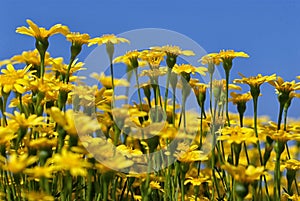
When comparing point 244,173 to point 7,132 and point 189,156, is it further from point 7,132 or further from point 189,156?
point 7,132

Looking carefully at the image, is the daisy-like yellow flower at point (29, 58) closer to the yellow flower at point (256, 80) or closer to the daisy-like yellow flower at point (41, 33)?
the daisy-like yellow flower at point (41, 33)

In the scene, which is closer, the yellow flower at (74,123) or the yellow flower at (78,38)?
the yellow flower at (74,123)

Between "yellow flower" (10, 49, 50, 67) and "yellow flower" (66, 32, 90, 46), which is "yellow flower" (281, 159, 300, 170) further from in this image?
"yellow flower" (10, 49, 50, 67)

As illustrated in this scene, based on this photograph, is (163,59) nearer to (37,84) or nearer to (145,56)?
(145,56)

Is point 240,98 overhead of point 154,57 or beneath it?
beneath

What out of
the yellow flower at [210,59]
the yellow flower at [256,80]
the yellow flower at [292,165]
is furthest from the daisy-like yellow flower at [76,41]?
the yellow flower at [292,165]

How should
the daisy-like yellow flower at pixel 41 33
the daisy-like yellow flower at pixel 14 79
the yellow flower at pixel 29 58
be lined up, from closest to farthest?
the daisy-like yellow flower at pixel 14 79, the daisy-like yellow flower at pixel 41 33, the yellow flower at pixel 29 58

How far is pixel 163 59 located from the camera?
7.32 ft

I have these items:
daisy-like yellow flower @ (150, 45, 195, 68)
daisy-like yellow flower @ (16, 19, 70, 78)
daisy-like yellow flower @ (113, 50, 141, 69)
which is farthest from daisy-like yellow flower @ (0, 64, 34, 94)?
daisy-like yellow flower @ (150, 45, 195, 68)

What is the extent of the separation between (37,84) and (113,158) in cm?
38

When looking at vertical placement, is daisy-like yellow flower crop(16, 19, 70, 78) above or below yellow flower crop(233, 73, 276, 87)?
above

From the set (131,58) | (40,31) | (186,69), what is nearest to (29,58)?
(40,31)

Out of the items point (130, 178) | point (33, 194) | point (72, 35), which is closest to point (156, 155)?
point (130, 178)

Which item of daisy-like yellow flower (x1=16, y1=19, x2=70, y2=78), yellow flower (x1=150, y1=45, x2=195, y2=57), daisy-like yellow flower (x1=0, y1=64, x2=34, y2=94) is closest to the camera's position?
daisy-like yellow flower (x1=0, y1=64, x2=34, y2=94)
